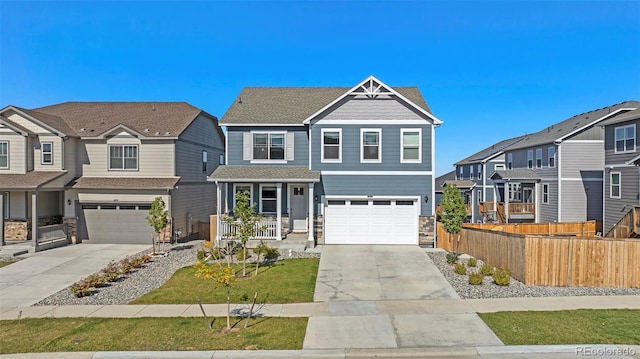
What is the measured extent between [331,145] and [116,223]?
40.3 ft

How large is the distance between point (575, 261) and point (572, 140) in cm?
1681

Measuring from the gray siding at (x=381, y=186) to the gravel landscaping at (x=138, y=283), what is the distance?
12.2 feet

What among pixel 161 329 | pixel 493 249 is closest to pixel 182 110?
pixel 161 329

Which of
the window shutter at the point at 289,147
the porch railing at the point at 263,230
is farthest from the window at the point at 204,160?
the window shutter at the point at 289,147

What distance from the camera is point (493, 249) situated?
13.3 m

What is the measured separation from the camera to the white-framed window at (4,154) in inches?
734

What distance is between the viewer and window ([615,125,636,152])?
19.0 m

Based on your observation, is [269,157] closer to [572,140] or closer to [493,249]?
[493,249]

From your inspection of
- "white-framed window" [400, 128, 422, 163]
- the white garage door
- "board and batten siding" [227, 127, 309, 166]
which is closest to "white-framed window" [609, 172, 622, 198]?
"white-framed window" [400, 128, 422, 163]

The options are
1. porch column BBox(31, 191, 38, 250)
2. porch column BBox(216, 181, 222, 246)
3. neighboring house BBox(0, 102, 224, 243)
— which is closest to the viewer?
porch column BBox(31, 191, 38, 250)

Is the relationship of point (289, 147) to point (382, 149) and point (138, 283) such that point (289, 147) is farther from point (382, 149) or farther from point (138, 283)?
point (138, 283)

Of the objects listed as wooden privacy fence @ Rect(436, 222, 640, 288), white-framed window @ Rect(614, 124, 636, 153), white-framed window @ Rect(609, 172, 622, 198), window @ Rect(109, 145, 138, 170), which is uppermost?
white-framed window @ Rect(614, 124, 636, 153)

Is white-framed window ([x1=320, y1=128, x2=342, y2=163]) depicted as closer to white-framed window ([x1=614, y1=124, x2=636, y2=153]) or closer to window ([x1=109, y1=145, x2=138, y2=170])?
window ([x1=109, y1=145, x2=138, y2=170])

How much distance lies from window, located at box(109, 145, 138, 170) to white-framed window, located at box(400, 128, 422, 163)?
563 inches
